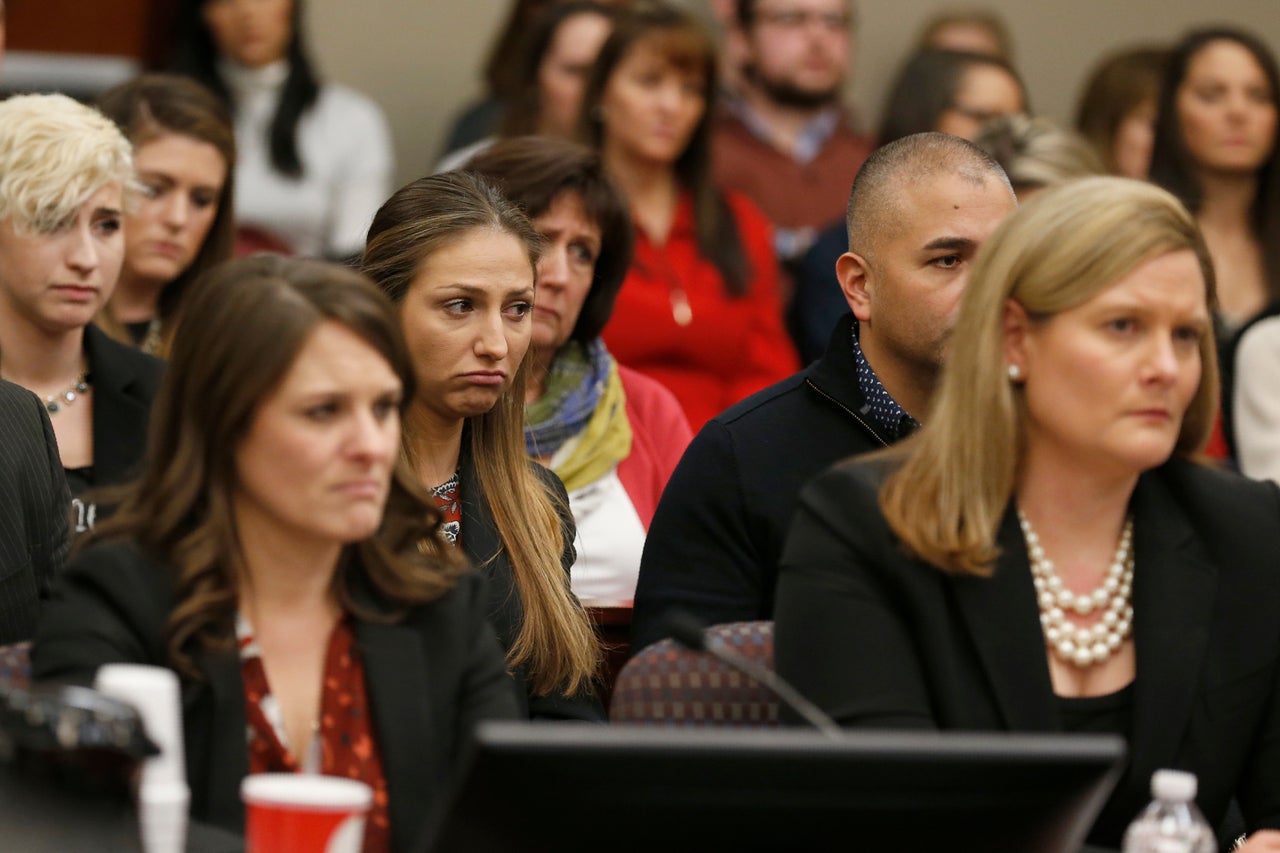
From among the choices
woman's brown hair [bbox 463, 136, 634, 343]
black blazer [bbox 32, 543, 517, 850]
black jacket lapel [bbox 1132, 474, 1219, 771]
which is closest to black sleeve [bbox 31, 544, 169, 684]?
black blazer [bbox 32, 543, 517, 850]

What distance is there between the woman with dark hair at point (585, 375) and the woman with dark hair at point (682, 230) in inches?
24.4

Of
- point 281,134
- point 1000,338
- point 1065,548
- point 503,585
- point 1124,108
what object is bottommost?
point 503,585

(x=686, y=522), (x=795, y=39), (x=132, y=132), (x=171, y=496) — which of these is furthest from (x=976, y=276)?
(x=795, y=39)

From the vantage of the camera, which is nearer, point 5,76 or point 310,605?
point 310,605

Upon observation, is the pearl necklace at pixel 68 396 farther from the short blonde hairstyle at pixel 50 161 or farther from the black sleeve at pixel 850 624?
the black sleeve at pixel 850 624

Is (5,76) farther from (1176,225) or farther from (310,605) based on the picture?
(1176,225)

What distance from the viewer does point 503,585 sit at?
2.63 m

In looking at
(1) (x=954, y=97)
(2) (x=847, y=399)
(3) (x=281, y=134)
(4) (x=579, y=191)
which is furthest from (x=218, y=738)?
(1) (x=954, y=97)

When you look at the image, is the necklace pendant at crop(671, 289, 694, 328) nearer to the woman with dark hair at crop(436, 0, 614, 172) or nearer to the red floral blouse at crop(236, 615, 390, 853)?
the woman with dark hair at crop(436, 0, 614, 172)

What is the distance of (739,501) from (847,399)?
259 mm

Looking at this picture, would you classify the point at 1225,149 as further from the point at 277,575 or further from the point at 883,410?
the point at 277,575

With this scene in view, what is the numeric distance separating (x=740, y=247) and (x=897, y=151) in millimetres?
1335

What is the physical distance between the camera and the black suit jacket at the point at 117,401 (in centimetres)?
315

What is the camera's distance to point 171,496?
1.97m
